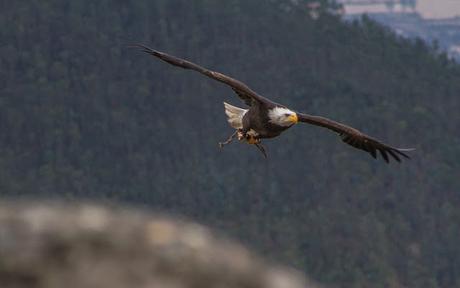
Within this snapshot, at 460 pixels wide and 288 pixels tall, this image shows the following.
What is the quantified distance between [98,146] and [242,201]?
5.36m

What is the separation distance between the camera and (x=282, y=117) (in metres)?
12.2

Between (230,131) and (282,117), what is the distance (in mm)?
37425

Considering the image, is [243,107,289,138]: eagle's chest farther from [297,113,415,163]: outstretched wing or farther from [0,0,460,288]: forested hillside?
[0,0,460,288]: forested hillside

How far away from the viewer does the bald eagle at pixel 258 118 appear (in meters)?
12.0

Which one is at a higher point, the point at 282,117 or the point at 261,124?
the point at 282,117

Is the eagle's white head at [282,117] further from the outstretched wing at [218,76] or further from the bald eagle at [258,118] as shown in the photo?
the outstretched wing at [218,76]

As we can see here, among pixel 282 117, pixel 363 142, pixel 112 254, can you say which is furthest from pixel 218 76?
pixel 112 254

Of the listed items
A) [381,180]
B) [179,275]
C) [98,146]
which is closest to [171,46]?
[98,146]

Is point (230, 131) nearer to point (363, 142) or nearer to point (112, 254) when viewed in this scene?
point (363, 142)

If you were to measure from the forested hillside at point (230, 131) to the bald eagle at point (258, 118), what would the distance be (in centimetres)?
3028

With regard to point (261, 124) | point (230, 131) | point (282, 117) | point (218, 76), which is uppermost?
point (218, 76)

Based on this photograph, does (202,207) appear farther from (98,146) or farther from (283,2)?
(283,2)

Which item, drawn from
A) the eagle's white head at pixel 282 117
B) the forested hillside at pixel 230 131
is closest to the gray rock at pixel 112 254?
the eagle's white head at pixel 282 117

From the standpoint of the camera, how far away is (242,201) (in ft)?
157
